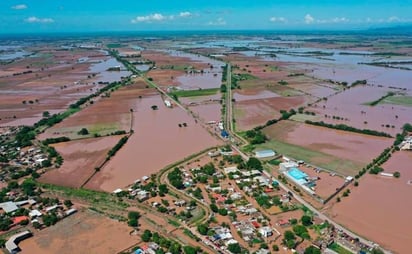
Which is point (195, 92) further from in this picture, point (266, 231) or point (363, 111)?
point (266, 231)

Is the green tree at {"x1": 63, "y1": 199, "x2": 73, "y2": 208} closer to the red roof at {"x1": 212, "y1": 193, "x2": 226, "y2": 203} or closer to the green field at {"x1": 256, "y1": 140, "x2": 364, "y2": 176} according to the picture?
the red roof at {"x1": 212, "y1": 193, "x2": 226, "y2": 203}

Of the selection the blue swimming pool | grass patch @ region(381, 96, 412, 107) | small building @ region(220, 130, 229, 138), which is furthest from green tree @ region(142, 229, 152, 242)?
grass patch @ region(381, 96, 412, 107)

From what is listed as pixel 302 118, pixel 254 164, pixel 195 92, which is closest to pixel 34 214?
pixel 254 164

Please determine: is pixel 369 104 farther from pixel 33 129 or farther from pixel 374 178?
pixel 33 129

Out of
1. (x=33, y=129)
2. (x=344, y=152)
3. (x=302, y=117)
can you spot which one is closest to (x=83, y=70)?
(x=33, y=129)

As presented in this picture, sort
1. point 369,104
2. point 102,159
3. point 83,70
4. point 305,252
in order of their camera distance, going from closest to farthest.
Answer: point 305,252
point 102,159
point 369,104
point 83,70

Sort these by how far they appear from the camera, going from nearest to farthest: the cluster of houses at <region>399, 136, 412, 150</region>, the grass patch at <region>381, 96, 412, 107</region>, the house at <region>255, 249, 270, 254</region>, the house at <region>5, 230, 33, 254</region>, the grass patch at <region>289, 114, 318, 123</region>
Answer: the house at <region>255, 249, 270, 254</region>
the house at <region>5, 230, 33, 254</region>
the cluster of houses at <region>399, 136, 412, 150</region>
the grass patch at <region>289, 114, 318, 123</region>
the grass patch at <region>381, 96, 412, 107</region>
